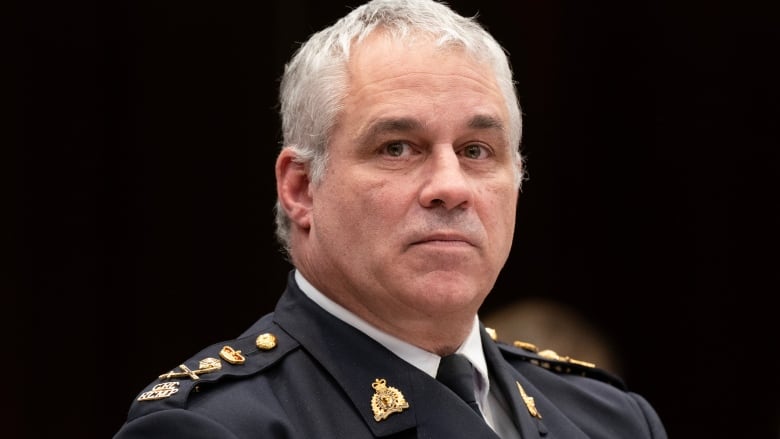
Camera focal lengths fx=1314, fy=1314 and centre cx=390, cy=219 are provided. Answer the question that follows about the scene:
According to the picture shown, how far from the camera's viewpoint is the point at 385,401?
306 centimetres

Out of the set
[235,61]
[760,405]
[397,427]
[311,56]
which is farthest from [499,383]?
[760,405]

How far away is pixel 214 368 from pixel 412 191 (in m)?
0.62

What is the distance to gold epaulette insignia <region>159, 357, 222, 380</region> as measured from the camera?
9.74ft

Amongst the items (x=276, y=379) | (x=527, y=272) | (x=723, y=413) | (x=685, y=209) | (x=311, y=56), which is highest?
(x=311, y=56)

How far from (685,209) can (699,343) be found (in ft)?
2.09

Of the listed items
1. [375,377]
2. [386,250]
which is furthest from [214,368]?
[386,250]

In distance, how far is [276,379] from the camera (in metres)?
3.08

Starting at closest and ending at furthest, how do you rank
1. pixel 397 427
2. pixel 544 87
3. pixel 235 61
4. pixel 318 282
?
1. pixel 397 427
2. pixel 318 282
3. pixel 235 61
4. pixel 544 87

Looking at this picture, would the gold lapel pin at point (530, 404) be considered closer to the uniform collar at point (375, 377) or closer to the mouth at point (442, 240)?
the uniform collar at point (375, 377)

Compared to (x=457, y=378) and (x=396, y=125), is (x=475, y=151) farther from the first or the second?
(x=457, y=378)

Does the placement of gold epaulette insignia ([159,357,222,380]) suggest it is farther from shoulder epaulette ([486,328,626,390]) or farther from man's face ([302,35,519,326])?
shoulder epaulette ([486,328,626,390])

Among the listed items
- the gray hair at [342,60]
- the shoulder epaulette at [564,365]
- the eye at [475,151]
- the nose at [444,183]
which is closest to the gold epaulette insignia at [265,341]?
the gray hair at [342,60]

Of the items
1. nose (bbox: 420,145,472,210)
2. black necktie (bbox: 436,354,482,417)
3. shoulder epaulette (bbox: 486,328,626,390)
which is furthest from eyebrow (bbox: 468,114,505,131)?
shoulder epaulette (bbox: 486,328,626,390)

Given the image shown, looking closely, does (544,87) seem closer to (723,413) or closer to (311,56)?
(723,413)
